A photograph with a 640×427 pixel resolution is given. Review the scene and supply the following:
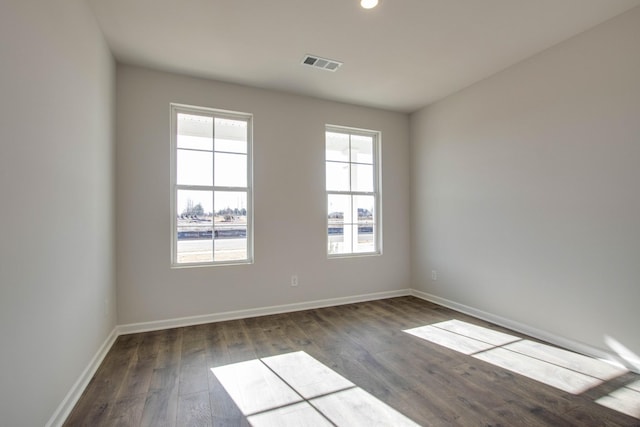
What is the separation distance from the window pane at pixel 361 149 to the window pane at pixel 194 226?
7.07 feet

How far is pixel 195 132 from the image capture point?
11.6 feet

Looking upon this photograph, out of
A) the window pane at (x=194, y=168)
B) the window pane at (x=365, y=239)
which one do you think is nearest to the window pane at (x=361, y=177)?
the window pane at (x=365, y=239)

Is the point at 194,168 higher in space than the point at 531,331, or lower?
higher

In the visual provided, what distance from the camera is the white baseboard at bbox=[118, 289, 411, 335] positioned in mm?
3167

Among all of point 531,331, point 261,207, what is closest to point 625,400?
point 531,331

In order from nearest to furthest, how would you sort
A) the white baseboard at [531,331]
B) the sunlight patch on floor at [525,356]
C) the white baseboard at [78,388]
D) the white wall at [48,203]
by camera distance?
the white wall at [48,203] < the white baseboard at [78,388] < the sunlight patch on floor at [525,356] < the white baseboard at [531,331]

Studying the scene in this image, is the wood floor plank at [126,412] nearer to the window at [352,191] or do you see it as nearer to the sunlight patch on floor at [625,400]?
the window at [352,191]

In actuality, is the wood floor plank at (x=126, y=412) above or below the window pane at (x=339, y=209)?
below

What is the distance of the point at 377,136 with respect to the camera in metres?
4.57

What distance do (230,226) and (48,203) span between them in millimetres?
2020

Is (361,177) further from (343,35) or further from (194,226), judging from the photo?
(194,226)

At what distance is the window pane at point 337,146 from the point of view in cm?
425

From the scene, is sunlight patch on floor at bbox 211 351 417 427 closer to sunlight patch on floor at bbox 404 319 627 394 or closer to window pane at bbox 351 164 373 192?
sunlight patch on floor at bbox 404 319 627 394

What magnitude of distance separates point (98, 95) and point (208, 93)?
1.18 meters
